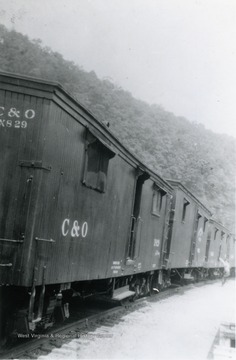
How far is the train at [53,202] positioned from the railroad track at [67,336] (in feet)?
0.71

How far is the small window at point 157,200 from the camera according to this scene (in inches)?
463

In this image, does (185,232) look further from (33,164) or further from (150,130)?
(150,130)

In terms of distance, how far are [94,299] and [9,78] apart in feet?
24.4

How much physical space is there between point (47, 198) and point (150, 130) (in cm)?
6756

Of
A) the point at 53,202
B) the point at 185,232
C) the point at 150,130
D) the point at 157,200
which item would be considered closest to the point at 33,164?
the point at 53,202

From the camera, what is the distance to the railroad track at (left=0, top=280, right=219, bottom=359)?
5745 millimetres

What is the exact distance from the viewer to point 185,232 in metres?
16.6

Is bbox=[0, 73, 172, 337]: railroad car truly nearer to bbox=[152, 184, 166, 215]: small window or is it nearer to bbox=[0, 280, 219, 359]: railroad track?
bbox=[0, 280, 219, 359]: railroad track

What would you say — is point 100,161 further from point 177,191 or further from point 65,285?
point 177,191

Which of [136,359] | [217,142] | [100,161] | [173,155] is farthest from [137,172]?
[217,142]

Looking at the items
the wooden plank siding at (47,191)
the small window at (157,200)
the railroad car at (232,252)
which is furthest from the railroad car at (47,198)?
the railroad car at (232,252)

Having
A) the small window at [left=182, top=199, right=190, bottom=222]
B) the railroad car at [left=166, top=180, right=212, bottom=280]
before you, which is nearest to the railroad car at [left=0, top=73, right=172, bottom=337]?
the railroad car at [left=166, top=180, right=212, bottom=280]

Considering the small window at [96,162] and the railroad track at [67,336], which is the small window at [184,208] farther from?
the small window at [96,162]

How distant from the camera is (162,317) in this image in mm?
10172
